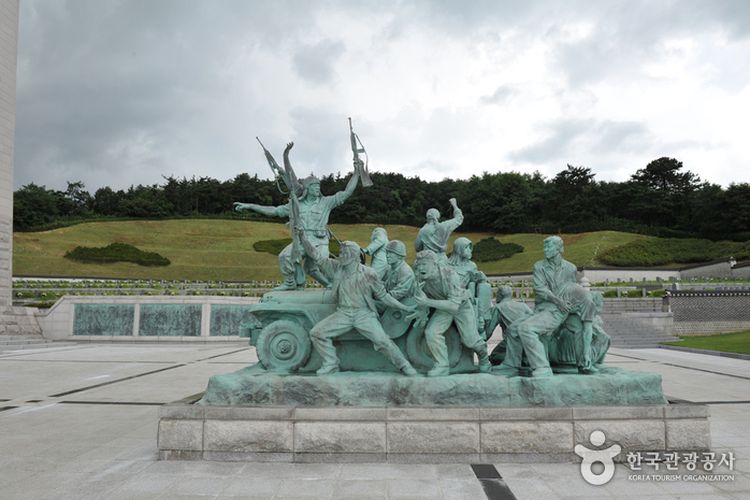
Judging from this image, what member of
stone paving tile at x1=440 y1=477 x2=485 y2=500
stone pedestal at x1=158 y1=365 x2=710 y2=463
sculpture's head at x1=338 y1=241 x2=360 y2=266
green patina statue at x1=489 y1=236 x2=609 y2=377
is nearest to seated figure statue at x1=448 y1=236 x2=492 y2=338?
green patina statue at x1=489 y1=236 x2=609 y2=377

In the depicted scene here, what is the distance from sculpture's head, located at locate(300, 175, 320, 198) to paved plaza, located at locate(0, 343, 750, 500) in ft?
12.2

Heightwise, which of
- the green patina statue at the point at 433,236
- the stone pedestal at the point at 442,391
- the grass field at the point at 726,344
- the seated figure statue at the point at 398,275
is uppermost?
the green patina statue at the point at 433,236

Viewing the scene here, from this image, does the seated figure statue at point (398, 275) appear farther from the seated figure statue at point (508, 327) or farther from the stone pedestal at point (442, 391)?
the seated figure statue at point (508, 327)

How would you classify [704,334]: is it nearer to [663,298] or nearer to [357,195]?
[663,298]

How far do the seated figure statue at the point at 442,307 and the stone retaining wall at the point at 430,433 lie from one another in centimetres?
67

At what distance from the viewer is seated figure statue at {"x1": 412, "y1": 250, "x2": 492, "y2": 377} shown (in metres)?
4.94

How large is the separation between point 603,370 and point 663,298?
63.4 ft

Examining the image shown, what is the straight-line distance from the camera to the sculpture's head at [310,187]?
707cm

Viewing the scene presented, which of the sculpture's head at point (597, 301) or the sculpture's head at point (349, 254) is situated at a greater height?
the sculpture's head at point (349, 254)

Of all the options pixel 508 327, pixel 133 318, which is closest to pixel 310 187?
pixel 508 327

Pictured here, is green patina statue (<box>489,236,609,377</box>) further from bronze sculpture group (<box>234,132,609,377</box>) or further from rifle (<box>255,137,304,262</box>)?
rifle (<box>255,137,304,262</box>)

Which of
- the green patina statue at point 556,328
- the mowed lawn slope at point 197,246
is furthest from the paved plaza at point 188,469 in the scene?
the mowed lawn slope at point 197,246

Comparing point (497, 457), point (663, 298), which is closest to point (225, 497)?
point (497, 457)

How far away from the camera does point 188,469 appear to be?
13.9 feet
